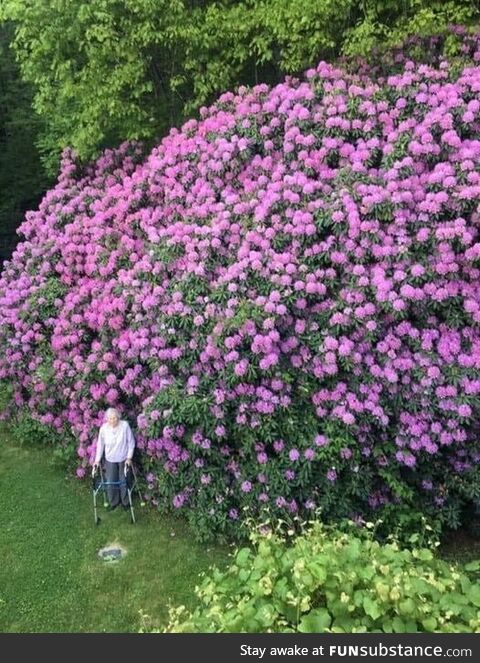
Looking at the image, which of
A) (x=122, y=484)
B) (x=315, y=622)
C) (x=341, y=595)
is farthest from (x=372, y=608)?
(x=122, y=484)

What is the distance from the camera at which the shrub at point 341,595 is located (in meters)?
2.67

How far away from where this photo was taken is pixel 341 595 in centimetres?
272

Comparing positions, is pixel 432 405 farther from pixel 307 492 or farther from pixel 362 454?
pixel 307 492

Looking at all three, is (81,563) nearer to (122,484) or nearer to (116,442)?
(122,484)

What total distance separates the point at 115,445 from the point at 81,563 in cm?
121

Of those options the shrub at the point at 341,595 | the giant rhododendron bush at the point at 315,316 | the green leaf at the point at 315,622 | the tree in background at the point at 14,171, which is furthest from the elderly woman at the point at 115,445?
Result: the tree in background at the point at 14,171

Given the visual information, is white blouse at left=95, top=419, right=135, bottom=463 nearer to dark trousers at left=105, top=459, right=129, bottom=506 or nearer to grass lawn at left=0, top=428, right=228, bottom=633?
dark trousers at left=105, top=459, right=129, bottom=506

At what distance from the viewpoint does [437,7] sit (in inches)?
271

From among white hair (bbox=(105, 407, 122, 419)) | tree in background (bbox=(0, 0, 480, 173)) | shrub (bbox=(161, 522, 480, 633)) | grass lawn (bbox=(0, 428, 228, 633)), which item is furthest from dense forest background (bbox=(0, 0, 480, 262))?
shrub (bbox=(161, 522, 480, 633))

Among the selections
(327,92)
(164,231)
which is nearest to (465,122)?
(327,92)

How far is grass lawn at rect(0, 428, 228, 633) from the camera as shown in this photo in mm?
5160

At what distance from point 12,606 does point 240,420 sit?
2519 mm
